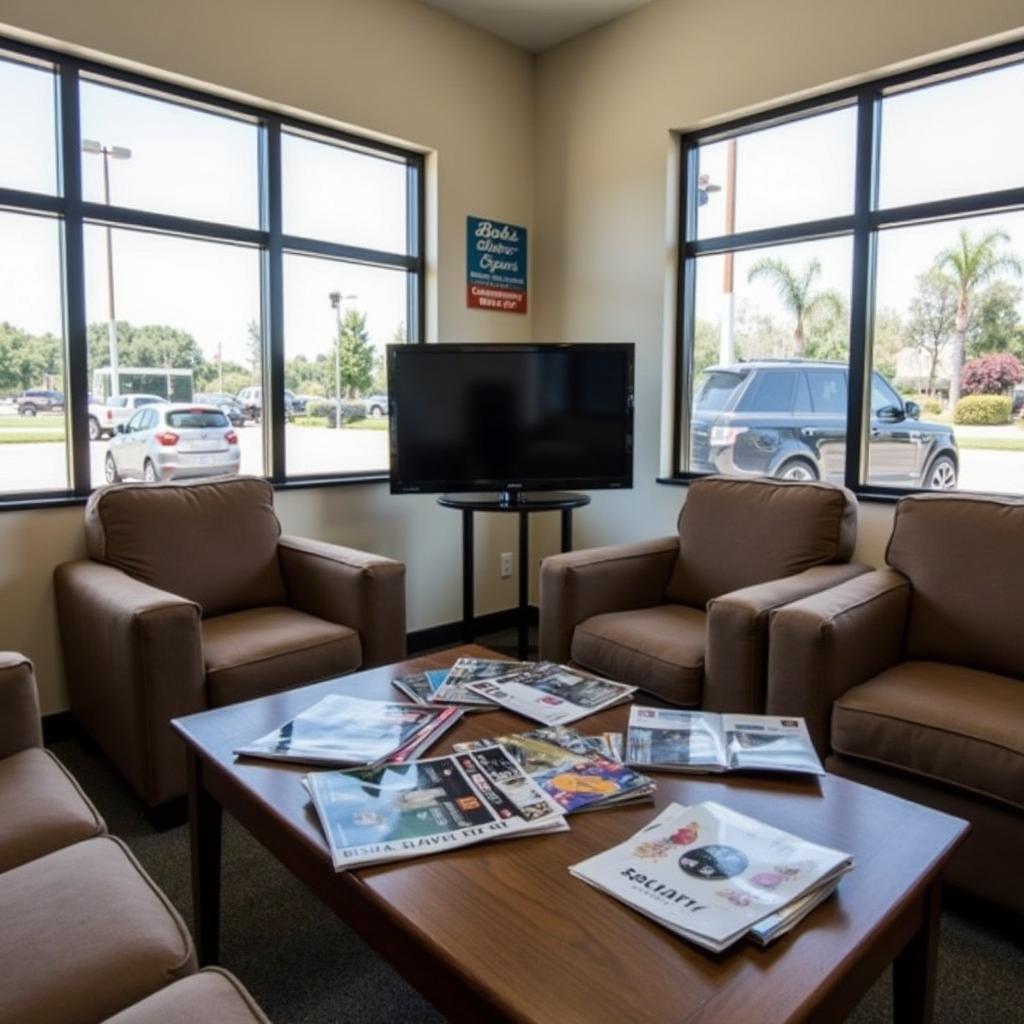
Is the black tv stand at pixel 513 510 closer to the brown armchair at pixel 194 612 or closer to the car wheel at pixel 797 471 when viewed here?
the brown armchair at pixel 194 612

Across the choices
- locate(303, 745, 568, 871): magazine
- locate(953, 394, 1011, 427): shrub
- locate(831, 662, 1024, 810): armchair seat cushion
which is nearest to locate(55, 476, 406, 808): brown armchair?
locate(303, 745, 568, 871): magazine

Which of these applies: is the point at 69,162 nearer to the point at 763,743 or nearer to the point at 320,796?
the point at 320,796

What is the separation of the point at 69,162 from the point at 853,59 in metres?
2.76

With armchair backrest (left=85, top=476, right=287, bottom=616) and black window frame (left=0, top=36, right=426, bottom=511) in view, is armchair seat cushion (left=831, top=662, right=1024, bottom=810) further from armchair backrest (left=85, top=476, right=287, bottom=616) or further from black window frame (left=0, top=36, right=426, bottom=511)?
black window frame (left=0, top=36, right=426, bottom=511)

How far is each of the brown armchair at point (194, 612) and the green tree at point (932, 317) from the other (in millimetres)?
→ 2019

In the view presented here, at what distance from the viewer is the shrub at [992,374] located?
8.78ft

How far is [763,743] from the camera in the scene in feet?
5.00

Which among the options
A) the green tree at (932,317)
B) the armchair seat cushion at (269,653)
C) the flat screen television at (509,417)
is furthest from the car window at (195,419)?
the green tree at (932,317)

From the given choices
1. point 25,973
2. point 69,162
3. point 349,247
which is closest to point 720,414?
point 349,247

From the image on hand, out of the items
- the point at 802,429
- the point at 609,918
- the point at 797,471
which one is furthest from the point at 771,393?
the point at 609,918

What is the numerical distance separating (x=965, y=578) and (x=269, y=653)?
2.02 meters

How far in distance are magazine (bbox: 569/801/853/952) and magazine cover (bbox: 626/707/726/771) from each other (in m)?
0.19

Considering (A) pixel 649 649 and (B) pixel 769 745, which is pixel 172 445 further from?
(B) pixel 769 745

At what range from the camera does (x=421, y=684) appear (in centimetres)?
187
